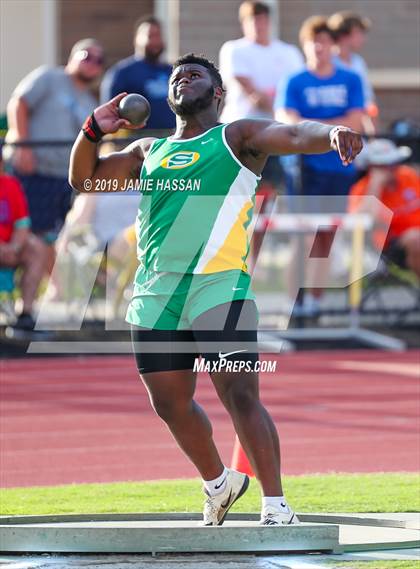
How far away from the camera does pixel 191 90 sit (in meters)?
6.44

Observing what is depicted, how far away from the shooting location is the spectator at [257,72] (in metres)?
14.5

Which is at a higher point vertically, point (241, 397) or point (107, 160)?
point (107, 160)

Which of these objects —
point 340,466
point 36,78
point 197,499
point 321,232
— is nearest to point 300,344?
point 321,232

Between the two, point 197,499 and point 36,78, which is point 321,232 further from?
point 197,499

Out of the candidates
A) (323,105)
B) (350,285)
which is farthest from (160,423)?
(350,285)

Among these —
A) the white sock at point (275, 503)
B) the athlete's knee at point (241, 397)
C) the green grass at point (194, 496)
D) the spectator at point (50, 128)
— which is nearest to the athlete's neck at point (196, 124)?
the athlete's knee at point (241, 397)

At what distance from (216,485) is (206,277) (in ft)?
2.99

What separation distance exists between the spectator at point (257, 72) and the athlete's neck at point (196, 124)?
778 cm

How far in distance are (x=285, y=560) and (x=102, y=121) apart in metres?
2.10

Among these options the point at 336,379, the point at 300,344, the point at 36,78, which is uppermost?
the point at 36,78

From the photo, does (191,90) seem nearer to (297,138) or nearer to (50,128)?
(297,138)

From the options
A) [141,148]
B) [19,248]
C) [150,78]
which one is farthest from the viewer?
[150,78]

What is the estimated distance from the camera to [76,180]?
6777 mm

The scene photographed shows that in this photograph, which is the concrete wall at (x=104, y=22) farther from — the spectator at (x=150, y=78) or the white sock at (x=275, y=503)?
the white sock at (x=275, y=503)
